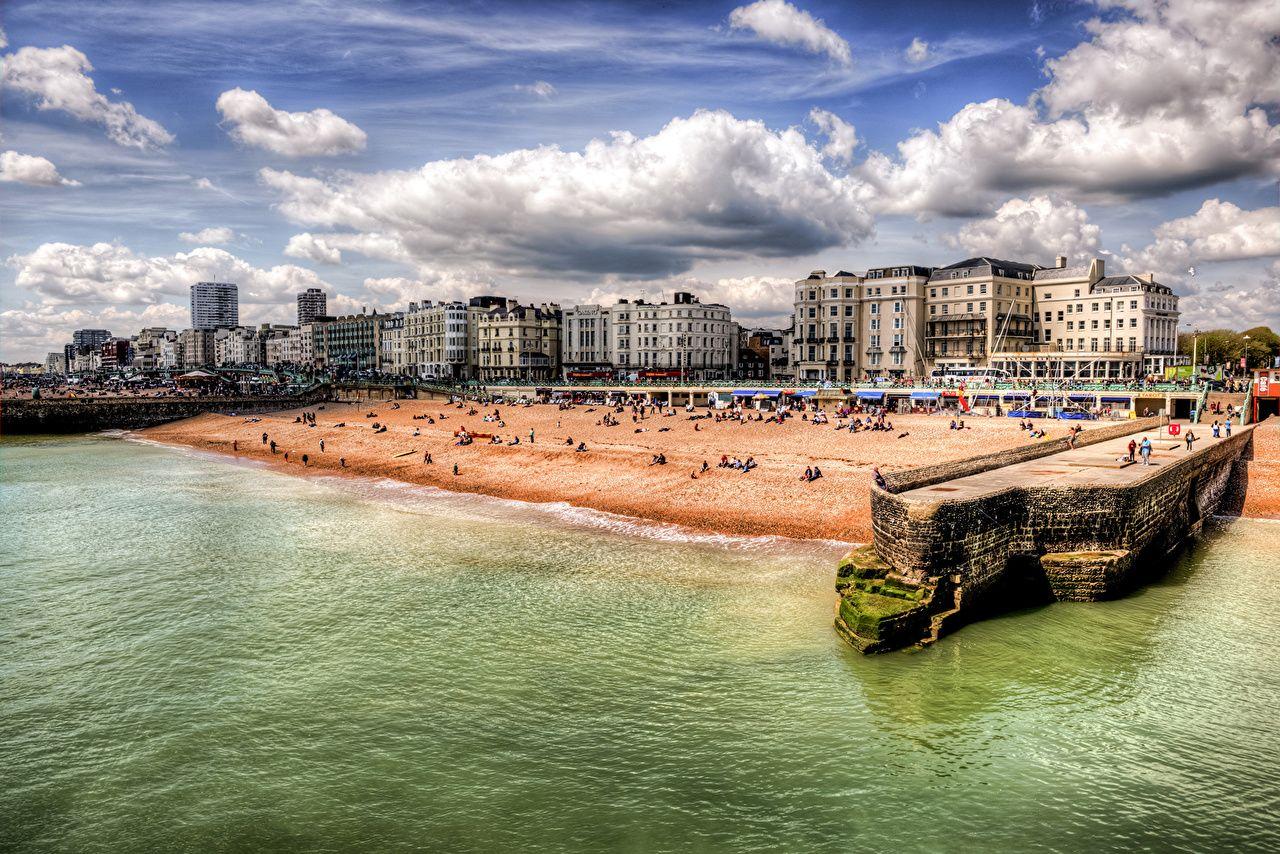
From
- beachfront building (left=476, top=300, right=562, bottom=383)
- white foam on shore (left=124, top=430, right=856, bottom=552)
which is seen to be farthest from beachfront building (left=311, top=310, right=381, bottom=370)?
white foam on shore (left=124, top=430, right=856, bottom=552)

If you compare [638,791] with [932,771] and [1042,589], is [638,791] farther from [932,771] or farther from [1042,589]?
[1042,589]

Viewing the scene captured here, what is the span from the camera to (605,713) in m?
14.8

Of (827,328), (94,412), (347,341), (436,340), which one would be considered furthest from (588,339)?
(347,341)

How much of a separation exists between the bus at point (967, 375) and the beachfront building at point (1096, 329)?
460 centimetres

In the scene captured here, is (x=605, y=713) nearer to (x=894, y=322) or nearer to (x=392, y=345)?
(x=894, y=322)

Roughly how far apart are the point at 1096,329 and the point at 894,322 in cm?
2303

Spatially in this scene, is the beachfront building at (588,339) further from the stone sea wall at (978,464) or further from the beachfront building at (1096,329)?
the stone sea wall at (978,464)

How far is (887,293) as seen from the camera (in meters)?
97.6

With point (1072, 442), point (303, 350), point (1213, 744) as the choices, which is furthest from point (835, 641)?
point (303, 350)

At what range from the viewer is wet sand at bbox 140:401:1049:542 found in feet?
105

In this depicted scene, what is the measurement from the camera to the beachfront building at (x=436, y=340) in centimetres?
14000

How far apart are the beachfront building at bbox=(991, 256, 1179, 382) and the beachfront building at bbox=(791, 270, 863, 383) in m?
18.6

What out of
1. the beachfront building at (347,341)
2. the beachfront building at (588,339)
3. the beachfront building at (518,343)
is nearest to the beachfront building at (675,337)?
the beachfront building at (588,339)

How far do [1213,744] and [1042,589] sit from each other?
7.55 m
